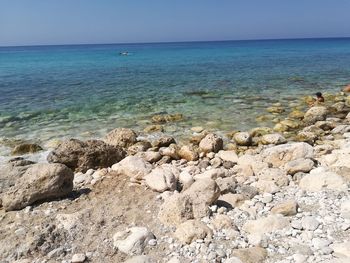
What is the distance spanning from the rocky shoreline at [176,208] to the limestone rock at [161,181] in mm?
26

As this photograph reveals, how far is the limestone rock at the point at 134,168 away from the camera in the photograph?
8.00 m

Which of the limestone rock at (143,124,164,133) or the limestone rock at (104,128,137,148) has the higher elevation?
the limestone rock at (104,128,137,148)

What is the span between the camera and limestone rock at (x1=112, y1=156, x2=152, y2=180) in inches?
315

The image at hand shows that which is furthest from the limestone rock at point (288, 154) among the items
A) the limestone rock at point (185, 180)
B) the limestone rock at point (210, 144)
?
the limestone rock at point (185, 180)

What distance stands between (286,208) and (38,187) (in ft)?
16.5

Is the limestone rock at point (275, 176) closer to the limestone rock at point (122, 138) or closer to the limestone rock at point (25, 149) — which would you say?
the limestone rock at point (122, 138)

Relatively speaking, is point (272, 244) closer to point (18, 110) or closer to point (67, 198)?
point (67, 198)

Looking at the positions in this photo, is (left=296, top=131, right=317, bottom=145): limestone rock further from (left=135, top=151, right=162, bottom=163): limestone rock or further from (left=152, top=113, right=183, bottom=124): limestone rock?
(left=152, top=113, right=183, bottom=124): limestone rock

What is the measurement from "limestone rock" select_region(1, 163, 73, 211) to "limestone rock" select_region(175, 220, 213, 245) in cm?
289

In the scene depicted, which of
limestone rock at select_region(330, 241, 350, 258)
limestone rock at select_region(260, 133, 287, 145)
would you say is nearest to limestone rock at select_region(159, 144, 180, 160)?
limestone rock at select_region(260, 133, 287, 145)

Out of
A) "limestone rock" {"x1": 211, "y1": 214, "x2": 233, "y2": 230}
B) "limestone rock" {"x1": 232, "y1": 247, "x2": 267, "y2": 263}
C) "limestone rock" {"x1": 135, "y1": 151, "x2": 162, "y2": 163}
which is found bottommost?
"limestone rock" {"x1": 135, "y1": 151, "x2": 162, "y2": 163}

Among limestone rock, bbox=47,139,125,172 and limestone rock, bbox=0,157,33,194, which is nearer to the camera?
limestone rock, bbox=0,157,33,194

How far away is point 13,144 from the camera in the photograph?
12.6m

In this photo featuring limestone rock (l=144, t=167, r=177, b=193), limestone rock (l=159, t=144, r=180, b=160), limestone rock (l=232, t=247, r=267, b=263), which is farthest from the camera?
limestone rock (l=159, t=144, r=180, b=160)
